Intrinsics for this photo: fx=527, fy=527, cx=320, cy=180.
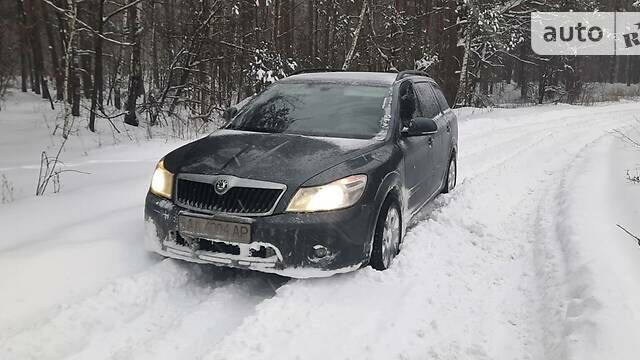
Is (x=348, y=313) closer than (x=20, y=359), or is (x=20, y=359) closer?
(x=20, y=359)

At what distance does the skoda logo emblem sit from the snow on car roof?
2.21 meters

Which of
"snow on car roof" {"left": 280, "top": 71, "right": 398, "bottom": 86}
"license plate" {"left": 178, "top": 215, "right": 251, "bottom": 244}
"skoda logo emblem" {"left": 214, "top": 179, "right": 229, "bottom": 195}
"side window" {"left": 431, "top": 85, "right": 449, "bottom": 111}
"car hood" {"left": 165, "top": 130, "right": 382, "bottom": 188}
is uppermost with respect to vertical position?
"snow on car roof" {"left": 280, "top": 71, "right": 398, "bottom": 86}

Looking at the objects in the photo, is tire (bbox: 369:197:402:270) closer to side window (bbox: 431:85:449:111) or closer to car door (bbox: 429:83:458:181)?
car door (bbox: 429:83:458:181)

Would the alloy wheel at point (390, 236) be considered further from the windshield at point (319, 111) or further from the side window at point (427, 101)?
the side window at point (427, 101)

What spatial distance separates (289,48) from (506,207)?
19008mm

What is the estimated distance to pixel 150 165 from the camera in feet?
27.1

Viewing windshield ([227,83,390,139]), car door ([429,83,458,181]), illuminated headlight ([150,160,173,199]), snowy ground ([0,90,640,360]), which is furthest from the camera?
car door ([429,83,458,181])

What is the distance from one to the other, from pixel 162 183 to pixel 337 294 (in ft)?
5.53

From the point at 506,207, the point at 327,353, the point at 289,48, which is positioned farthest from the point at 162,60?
the point at 327,353

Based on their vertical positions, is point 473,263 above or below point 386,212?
below

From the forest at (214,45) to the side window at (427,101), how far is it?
279 inches

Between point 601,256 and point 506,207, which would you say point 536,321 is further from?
point 506,207

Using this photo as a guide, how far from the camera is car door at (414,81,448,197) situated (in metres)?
6.25

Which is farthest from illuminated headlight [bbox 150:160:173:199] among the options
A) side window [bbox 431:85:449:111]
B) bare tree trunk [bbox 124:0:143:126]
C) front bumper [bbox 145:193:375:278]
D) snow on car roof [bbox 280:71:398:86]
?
bare tree trunk [bbox 124:0:143:126]
